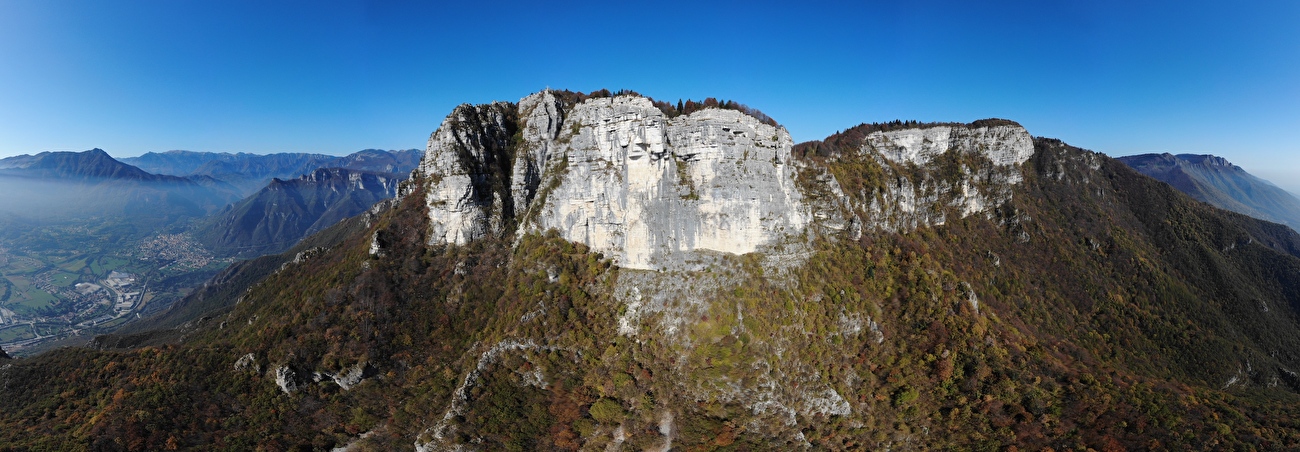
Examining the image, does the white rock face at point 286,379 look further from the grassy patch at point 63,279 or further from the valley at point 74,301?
the grassy patch at point 63,279

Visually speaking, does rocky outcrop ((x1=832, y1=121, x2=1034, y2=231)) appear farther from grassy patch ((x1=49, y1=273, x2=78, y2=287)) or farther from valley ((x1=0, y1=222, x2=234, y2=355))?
grassy patch ((x1=49, y1=273, x2=78, y2=287))

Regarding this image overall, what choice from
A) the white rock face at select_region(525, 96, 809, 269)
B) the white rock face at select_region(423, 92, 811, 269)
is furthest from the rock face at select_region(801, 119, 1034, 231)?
the white rock face at select_region(423, 92, 811, 269)

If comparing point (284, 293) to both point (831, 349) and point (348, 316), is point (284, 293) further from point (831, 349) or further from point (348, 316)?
point (831, 349)

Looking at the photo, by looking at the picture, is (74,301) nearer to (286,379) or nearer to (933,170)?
(286,379)

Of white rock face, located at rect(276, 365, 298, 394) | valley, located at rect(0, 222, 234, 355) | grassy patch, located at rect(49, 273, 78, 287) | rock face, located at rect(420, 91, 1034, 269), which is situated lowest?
valley, located at rect(0, 222, 234, 355)

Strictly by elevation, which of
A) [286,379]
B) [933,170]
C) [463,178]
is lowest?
[286,379]

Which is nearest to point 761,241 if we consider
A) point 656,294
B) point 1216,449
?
point 656,294

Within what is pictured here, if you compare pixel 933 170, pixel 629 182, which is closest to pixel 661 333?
pixel 629 182
